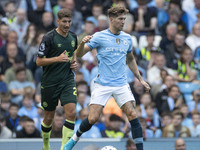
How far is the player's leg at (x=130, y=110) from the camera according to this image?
377 inches

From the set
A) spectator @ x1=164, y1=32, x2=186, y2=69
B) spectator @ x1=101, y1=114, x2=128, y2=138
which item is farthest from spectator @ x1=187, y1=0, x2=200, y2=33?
spectator @ x1=101, y1=114, x2=128, y2=138

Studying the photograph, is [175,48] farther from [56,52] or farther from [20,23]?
[56,52]

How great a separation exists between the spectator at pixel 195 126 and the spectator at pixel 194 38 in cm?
279

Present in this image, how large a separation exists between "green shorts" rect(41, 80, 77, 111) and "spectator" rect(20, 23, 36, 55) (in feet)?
18.9

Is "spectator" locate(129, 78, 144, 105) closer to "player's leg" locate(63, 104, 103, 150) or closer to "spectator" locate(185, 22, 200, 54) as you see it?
"spectator" locate(185, 22, 200, 54)

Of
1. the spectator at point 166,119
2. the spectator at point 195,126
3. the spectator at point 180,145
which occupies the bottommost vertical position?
the spectator at point 195,126

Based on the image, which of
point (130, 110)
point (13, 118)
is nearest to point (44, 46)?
point (130, 110)

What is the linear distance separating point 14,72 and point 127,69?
122 inches

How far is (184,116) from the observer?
14484 mm

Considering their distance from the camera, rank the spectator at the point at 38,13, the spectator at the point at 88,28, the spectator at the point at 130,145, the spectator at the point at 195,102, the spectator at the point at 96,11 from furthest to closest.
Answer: the spectator at the point at 96,11 → the spectator at the point at 38,13 → the spectator at the point at 88,28 → the spectator at the point at 195,102 → the spectator at the point at 130,145

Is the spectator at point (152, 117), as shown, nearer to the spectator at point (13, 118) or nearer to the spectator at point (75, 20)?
the spectator at point (13, 118)

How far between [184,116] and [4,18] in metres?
6.28

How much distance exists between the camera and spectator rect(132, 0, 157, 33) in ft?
56.3

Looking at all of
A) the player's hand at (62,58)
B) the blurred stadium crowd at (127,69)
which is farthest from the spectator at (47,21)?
the player's hand at (62,58)
